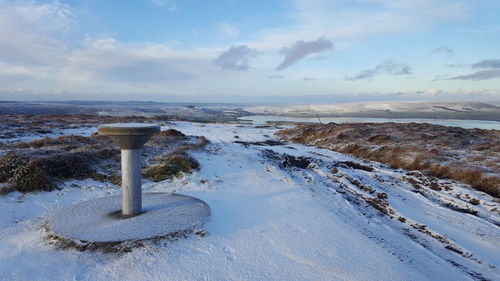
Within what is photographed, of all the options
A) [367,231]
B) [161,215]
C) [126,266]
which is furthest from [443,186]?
[126,266]

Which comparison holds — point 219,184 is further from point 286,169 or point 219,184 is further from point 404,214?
point 404,214

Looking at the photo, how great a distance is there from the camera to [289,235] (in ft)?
26.8

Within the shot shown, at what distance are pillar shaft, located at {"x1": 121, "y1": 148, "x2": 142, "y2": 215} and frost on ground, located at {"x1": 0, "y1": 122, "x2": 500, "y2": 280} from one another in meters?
1.87

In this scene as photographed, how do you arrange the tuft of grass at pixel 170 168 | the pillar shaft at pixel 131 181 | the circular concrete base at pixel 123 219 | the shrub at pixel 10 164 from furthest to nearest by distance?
1. the tuft of grass at pixel 170 168
2. the shrub at pixel 10 164
3. the pillar shaft at pixel 131 181
4. the circular concrete base at pixel 123 219

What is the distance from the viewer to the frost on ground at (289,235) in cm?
648

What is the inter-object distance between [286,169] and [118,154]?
870 centimetres

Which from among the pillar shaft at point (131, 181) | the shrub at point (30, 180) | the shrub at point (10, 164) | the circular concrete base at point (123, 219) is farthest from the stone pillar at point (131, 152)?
the shrub at point (10, 164)

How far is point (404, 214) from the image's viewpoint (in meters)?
11.1

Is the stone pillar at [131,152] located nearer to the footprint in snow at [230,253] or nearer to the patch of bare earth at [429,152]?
the footprint in snow at [230,253]

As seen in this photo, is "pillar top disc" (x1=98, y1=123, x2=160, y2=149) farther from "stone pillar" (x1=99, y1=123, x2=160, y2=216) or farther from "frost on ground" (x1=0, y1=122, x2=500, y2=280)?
"frost on ground" (x1=0, y1=122, x2=500, y2=280)

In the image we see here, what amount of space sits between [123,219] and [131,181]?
0.99 metres

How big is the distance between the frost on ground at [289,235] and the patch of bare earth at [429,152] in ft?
5.54

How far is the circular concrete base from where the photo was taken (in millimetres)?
7723

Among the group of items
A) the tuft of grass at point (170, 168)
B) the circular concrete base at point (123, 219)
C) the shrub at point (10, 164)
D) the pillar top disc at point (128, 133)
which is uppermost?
the pillar top disc at point (128, 133)
